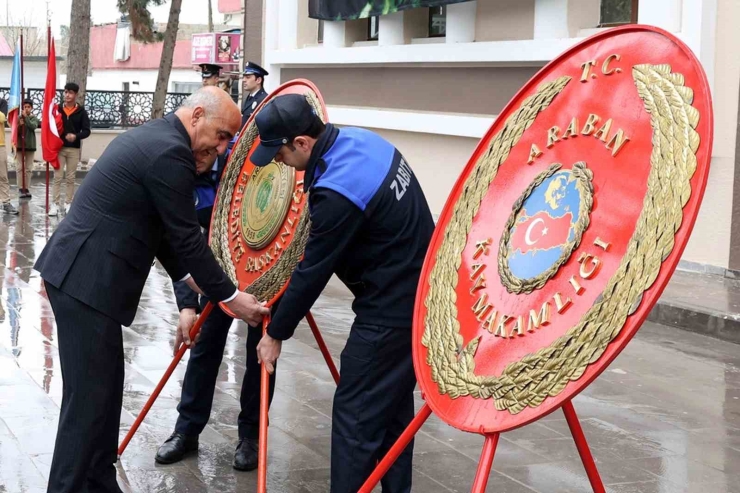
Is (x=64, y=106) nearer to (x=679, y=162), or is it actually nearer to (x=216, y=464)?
(x=216, y=464)

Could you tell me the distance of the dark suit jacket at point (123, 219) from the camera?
364 cm

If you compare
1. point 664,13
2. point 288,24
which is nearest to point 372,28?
point 288,24

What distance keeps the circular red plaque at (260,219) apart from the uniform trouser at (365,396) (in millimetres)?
726

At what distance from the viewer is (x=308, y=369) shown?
6656 millimetres

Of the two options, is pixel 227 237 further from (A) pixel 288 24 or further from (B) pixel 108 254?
(A) pixel 288 24

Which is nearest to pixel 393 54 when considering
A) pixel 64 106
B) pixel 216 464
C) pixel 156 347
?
pixel 64 106

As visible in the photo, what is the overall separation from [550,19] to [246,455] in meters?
7.84

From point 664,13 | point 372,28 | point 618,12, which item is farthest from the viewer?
point 372,28

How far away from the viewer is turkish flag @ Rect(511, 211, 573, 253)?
267cm

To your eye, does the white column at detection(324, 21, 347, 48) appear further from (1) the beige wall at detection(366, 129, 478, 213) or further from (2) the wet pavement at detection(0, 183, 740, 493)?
(2) the wet pavement at detection(0, 183, 740, 493)

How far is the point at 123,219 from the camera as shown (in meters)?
3.66

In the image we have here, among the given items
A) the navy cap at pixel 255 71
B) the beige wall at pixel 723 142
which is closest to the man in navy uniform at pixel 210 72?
the navy cap at pixel 255 71

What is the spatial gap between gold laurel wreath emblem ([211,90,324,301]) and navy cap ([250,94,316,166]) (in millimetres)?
485

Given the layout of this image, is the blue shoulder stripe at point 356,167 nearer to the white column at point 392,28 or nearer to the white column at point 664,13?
the white column at point 664,13
